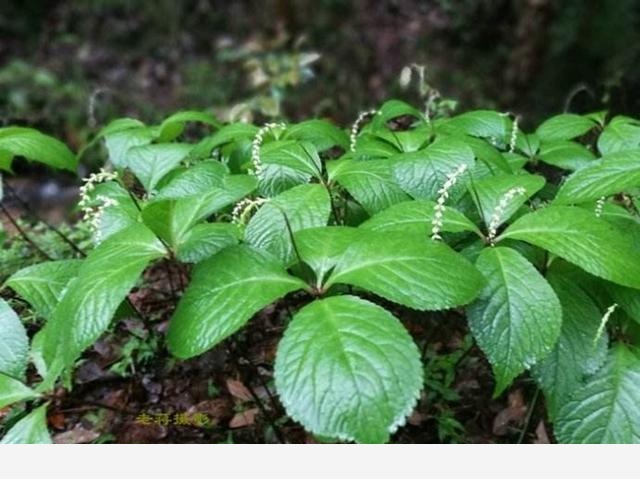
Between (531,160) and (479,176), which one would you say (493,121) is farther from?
(479,176)

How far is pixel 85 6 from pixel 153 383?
6.08m

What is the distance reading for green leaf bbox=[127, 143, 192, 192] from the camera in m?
1.31

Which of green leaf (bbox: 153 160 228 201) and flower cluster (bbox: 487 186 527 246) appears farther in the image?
green leaf (bbox: 153 160 228 201)

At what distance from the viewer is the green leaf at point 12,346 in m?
0.98

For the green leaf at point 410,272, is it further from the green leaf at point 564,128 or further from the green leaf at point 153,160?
the green leaf at point 564,128

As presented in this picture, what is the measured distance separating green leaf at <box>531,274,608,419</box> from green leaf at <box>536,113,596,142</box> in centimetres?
64

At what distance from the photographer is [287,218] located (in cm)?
96

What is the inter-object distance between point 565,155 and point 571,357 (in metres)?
0.55

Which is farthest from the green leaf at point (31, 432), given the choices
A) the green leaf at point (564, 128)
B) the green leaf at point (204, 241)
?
the green leaf at point (564, 128)

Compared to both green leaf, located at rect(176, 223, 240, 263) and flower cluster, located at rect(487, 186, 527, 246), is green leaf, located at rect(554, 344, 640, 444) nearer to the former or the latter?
flower cluster, located at rect(487, 186, 527, 246)

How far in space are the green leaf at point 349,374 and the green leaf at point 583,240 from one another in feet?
0.88

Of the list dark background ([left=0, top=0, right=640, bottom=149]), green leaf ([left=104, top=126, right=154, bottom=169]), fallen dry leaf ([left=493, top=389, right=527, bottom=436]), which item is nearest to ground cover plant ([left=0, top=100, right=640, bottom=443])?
green leaf ([left=104, top=126, right=154, bottom=169])

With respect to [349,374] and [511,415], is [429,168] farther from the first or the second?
[511,415]
